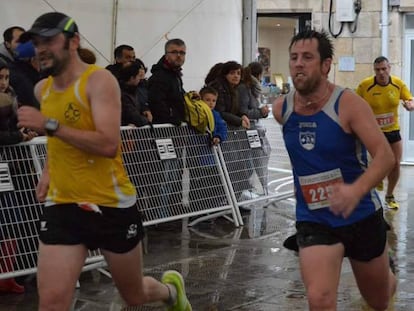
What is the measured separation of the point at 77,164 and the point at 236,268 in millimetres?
3600

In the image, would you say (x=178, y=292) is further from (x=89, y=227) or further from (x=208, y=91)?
(x=208, y=91)

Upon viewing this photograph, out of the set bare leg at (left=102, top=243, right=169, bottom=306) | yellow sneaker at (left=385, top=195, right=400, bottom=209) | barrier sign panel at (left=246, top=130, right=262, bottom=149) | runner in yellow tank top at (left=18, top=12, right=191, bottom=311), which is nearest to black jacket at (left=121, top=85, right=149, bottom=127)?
barrier sign panel at (left=246, top=130, right=262, bottom=149)

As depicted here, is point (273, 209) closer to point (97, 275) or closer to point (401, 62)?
point (97, 275)

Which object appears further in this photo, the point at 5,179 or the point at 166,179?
the point at 166,179

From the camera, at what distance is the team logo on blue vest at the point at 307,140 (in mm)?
4715

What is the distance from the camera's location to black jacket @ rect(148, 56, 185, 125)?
957 cm

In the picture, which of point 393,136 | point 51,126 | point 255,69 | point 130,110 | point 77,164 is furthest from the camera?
point 255,69

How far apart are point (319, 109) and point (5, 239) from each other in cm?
318

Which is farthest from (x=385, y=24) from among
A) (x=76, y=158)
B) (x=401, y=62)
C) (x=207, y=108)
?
(x=76, y=158)

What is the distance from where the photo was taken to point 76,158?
461 centimetres

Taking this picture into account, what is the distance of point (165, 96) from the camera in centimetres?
963

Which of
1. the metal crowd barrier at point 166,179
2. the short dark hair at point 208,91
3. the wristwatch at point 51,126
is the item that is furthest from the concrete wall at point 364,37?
the wristwatch at point 51,126

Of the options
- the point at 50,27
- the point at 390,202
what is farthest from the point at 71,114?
the point at 390,202

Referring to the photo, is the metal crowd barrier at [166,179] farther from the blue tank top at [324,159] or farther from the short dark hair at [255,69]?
the blue tank top at [324,159]
